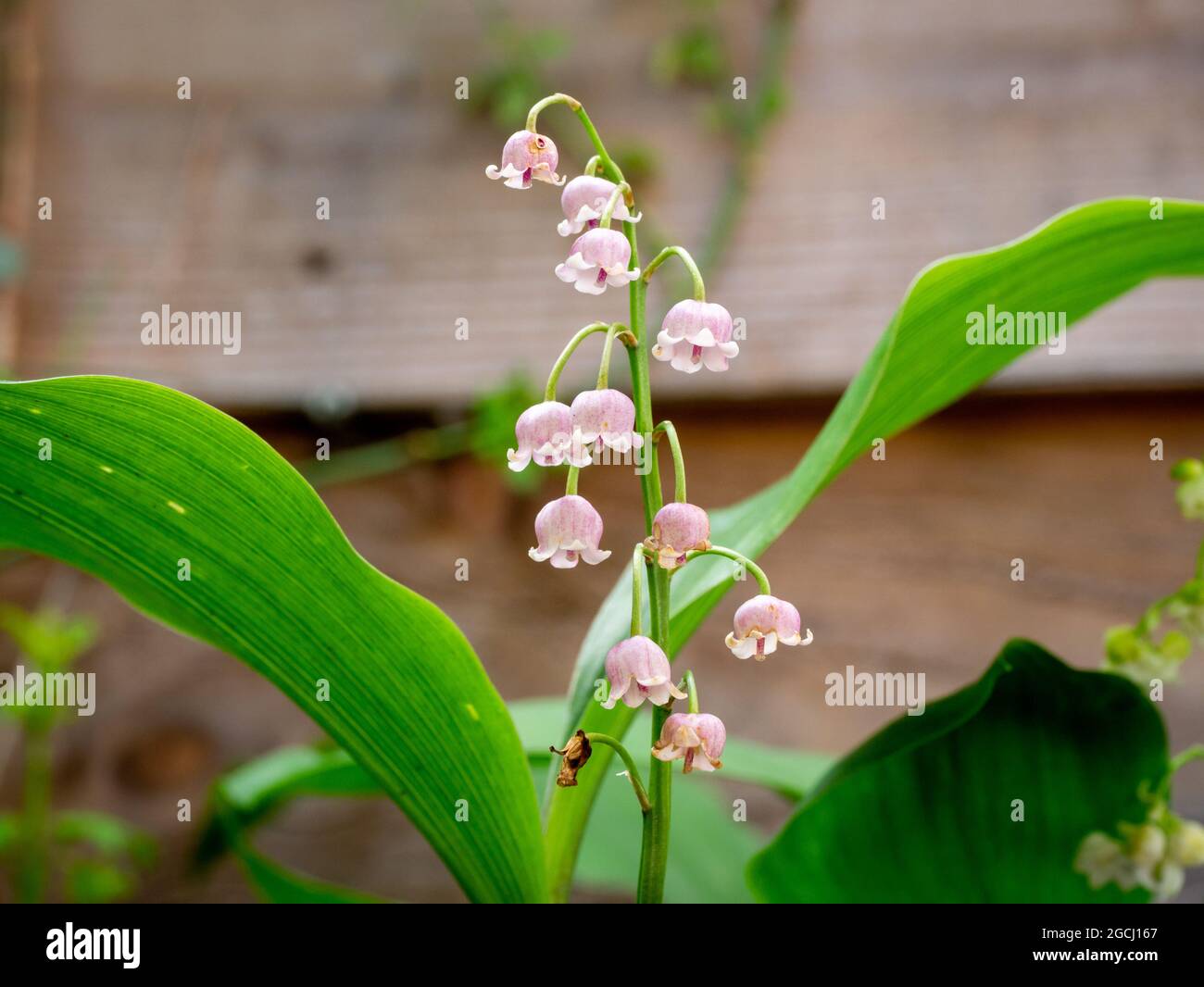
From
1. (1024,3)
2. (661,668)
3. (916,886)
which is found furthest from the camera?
(1024,3)

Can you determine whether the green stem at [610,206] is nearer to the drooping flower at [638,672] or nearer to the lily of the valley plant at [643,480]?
the lily of the valley plant at [643,480]

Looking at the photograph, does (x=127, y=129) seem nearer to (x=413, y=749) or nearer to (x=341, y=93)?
(x=341, y=93)

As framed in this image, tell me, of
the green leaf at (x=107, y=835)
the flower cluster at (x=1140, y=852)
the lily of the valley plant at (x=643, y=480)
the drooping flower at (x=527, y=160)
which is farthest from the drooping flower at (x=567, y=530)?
the green leaf at (x=107, y=835)

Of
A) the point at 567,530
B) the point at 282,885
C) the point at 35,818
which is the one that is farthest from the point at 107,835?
the point at 567,530

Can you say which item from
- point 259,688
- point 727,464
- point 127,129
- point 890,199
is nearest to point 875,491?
point 727,464

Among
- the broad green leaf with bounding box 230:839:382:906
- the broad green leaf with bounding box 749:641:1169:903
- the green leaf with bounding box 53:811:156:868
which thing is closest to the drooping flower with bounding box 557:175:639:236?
the broad green leaf with bounding box 749:641:1169:903

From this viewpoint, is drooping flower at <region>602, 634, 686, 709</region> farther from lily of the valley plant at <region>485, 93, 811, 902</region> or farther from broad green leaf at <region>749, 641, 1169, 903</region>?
broad green leaf at <region>749, 641, 1169, 903</region>

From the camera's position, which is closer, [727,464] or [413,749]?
[413,749]
